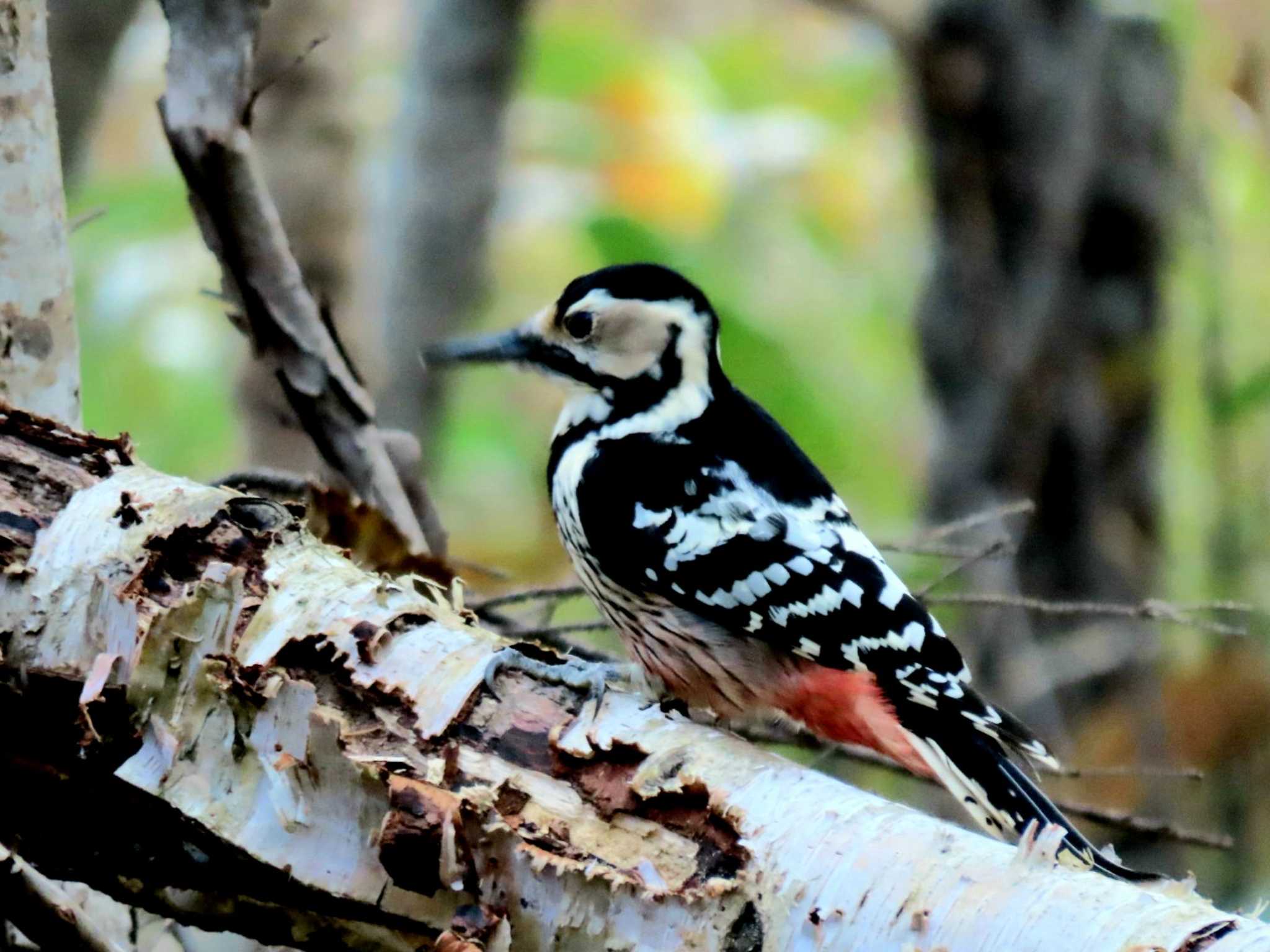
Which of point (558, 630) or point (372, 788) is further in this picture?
point (558, 630)

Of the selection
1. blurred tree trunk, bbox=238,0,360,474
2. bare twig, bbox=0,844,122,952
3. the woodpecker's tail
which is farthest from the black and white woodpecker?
blurred tree trunk, bbox=238,0,360,474

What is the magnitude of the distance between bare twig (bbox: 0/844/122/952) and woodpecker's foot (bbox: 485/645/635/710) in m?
0.40

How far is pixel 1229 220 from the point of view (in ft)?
15.6

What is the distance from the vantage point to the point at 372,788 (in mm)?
1280

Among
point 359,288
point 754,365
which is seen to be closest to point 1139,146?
point 754,365

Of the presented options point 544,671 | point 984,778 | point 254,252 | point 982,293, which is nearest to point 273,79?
point 254,252

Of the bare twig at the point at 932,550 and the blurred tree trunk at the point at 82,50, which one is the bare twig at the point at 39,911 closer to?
the bare twig at the point at 932,550

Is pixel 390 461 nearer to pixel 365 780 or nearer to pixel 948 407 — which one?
→ pixel 365 780

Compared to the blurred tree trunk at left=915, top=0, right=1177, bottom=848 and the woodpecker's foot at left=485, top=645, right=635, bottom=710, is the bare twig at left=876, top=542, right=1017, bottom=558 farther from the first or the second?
the blurred tree trunk at left=915, top=0, right=1177, bottom=848

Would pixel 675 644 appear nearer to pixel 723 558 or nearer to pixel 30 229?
pixel 723 558

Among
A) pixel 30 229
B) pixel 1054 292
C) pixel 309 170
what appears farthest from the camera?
pixel 1054 292

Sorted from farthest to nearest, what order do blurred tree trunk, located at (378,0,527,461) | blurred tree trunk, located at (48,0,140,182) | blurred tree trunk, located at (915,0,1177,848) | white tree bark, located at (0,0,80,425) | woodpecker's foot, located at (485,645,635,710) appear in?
blurred tree trunk, located at (378,0,527,461)
blurred tree trunk, located at (915,0,1177,848)
blurred tree trunk, located at (48,0,140,182)
white tree bark, located at (0,0,80,425)
woodpecker's foot, located at (485,645,635,710)

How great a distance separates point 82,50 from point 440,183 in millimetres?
1127

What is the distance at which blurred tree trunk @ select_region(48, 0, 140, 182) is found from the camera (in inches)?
137
